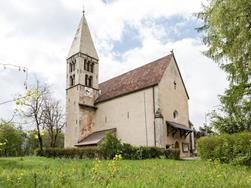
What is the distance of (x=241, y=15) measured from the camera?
11109mm

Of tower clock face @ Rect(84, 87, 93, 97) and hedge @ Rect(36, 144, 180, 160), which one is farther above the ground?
tower clock face @ Rect(84, 87, 93, 97)

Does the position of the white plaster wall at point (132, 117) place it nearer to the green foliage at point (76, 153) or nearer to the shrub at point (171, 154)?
the shrub at point (171, 154)

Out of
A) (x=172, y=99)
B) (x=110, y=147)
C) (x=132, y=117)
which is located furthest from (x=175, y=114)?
(x=110, y=147)

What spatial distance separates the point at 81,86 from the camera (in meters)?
39.9

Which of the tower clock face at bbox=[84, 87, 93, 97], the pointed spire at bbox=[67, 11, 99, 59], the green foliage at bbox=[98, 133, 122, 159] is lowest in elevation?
the green foliage at bbox=[98, 133, 122, 159]

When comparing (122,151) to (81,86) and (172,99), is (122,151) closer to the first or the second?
(172,99)

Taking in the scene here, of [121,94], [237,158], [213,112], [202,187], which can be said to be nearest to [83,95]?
[121,94]

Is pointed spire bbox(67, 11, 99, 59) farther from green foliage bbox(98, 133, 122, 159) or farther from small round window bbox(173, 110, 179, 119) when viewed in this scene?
green foliage bbox(98, 133, 122, 159)

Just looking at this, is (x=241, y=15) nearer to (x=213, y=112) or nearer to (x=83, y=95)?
(x=213, y=112)

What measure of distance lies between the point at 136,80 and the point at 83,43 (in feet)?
34.8

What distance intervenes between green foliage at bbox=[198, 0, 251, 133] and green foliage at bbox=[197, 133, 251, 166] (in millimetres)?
1819

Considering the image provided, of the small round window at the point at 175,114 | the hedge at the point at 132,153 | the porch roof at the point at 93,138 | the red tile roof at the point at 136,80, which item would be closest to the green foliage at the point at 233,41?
the hedge at the point at 132,153

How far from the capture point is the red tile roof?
34.3 meters

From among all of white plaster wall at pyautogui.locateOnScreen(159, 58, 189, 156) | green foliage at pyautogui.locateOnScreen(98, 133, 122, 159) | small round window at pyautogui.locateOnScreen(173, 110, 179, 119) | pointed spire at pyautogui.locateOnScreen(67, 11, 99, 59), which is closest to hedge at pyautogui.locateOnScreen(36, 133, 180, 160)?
green foliage at pyautogui.locateOnScreen(98, 133, 122, 159)
